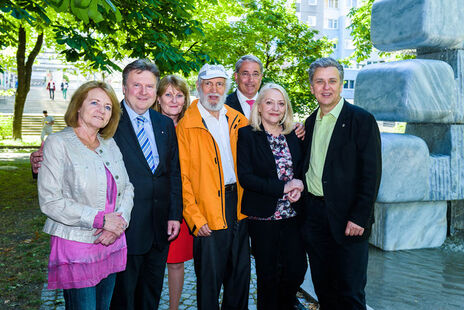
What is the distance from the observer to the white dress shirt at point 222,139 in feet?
11.0

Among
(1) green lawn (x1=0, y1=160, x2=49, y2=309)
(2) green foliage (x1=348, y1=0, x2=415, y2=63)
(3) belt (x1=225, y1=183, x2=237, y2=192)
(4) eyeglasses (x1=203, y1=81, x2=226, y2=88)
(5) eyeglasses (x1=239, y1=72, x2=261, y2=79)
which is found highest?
(2) green foliage (x1=348, y1=0, x2=415, y2=63)

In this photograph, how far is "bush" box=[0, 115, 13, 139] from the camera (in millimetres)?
23016

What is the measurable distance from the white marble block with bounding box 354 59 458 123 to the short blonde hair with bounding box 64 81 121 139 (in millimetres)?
3742

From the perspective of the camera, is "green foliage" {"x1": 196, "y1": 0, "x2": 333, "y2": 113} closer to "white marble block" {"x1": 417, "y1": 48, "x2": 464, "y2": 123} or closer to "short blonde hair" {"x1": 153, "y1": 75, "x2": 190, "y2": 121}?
"white marble block" {"x1": 417, "y1": 48, "x2": 464, "y2": 123}

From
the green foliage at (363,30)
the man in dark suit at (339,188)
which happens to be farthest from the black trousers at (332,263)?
the green foliage at (363,30)

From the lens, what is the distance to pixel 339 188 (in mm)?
3090

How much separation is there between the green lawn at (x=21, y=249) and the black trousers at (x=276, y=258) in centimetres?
221

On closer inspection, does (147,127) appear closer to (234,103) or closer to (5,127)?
(234,103)

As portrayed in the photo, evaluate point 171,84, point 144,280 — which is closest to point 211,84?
point 171,84

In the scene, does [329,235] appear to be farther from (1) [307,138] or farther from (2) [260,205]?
(1) [307,138]

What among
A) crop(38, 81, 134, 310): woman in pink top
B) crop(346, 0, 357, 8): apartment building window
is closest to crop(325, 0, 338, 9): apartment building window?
crop(346, 0, 357, 8): apartment building window

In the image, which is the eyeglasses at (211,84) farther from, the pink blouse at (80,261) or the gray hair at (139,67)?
the pink blouse at (80,261)

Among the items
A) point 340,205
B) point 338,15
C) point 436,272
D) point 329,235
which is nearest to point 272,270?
point 329,235

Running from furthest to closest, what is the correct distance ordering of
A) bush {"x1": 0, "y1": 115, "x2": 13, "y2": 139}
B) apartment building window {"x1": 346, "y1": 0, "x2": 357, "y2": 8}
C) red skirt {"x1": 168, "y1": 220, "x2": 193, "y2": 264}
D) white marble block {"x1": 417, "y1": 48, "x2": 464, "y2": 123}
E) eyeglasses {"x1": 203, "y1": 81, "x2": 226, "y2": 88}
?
apartment building window {"x1": 346, "y1": 0, "x2": 357, "y2": 8} < bush {"x1": 0, "y1": 115, "x2": 13, "y2": 139} < white marble block {"x1": 417, "y1": 48, "x2": 464, "y2": 123} < red skirt {"x1": 168, "y1": 220, "x2": 193, "y2": 264} < eyeglasses {"x1": 203, "y1": 81, "x2": 226, "y2": 88}
